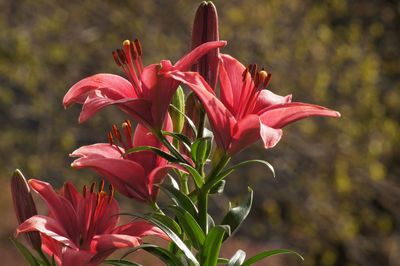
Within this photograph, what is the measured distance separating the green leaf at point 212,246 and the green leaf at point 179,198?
1.3 inches

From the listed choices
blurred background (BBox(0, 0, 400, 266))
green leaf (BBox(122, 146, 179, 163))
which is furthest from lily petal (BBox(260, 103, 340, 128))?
blurred background (BBox(0, 0, 400, 266))

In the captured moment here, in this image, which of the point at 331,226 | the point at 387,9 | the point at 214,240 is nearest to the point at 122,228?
the point at 214,240

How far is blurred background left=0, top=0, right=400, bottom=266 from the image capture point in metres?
2.74

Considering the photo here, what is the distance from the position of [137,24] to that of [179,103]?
7.56 feet

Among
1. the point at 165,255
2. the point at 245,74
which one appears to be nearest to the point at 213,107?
the point at 245,74

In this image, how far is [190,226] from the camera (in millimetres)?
559

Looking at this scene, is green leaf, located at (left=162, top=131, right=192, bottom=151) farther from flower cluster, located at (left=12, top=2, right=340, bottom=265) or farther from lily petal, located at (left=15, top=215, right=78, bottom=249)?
lily petal, located at (left=15, top=215, right=78, bottom=249)

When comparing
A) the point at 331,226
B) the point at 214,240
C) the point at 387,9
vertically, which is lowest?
the point at 331,226

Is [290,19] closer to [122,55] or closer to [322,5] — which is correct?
[322,5]

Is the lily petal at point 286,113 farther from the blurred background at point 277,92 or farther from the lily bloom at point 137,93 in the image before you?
the blurred background at point 277,92

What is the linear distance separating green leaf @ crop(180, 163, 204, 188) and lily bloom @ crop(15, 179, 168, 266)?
69mm

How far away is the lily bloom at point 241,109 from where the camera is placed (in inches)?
20.2

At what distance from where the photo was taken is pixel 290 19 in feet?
10.0

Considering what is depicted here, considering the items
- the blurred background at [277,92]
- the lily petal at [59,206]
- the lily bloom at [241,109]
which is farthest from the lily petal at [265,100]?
the blurred background at [277,92]
